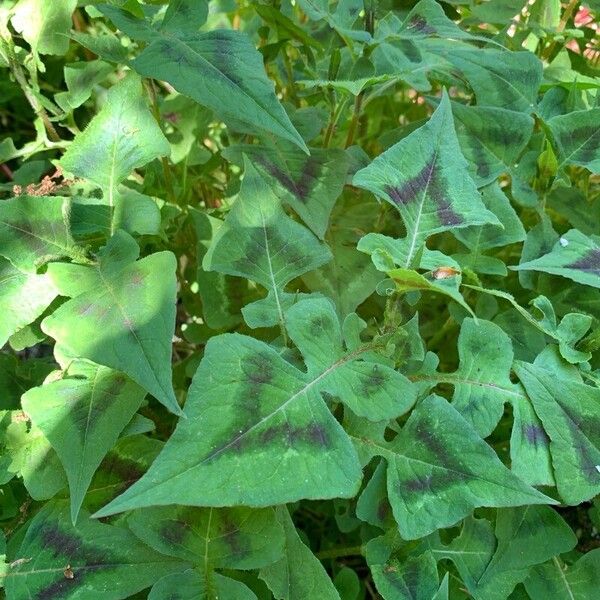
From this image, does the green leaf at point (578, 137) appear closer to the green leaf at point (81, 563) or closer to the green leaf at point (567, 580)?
the green leaf at point (567, 580)

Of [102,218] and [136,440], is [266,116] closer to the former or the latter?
[102,218]

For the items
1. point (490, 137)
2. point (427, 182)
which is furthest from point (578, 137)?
point (427, 182)

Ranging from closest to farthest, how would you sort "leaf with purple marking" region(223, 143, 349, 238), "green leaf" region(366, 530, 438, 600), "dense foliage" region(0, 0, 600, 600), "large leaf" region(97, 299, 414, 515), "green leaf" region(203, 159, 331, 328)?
"large leaf" region(97, 299, 414, 515), "dense foliage" region(0, 0, 600, 600), "green leaf" region(366, 530, 438, 600), "green leaf" region(203, 159, 331, 328), "leaf with purple marking" region(223, 143, 349, 238)

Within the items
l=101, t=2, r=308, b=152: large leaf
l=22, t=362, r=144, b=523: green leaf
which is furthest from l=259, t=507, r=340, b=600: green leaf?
l=101, t=2, r=308, b=152: large leaf

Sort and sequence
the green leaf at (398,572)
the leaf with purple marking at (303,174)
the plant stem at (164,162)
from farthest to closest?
the plant stem at (164,162) → the leaf with purple marking at (303,174) → the green leaf at (398,572)

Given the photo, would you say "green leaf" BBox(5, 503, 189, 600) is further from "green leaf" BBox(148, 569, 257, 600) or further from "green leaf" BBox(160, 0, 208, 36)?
"green leaf" BBox(160, 0, 208, 36)

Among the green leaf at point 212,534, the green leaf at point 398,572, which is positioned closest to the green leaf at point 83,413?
the green leaf at point 212,534

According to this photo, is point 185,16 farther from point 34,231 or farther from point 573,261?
point 573,261
